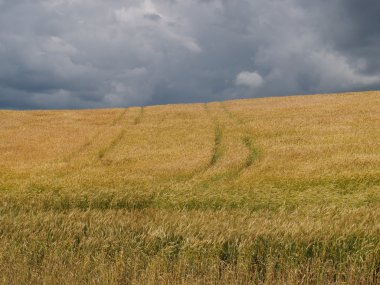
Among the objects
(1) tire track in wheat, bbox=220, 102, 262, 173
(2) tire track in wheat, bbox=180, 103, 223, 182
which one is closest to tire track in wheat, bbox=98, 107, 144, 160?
(2) tire track in wheat, bbox=180, 103, 223, 182

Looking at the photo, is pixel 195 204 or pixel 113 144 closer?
pixel 195 204

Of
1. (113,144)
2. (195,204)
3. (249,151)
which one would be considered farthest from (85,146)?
(195,204)

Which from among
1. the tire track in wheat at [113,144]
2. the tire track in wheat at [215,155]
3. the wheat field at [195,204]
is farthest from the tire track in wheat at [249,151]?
the tire track in wheat at [113,144]

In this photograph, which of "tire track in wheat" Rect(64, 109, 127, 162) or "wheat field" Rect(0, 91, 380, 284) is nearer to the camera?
"wheat field" Rect(0, 91, 380, 284)

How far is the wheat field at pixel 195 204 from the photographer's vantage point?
305 inches

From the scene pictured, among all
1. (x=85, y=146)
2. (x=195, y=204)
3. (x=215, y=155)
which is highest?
(x=85, y=146)

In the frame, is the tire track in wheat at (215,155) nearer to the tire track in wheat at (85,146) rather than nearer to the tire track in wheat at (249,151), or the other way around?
the tire track in wheat at (249,151)

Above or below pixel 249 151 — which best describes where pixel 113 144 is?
above

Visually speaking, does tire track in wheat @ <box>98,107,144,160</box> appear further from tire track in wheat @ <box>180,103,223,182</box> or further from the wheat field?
tire track in wheat @ <box>180,103,223,182</box>

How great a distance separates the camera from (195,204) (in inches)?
518

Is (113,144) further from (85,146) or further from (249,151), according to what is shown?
(249,151)

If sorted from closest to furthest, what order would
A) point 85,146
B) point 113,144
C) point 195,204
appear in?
point 195,204, point 85,146, point 113,144

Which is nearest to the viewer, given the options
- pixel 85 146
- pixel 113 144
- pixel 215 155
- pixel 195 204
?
pixel 195 204

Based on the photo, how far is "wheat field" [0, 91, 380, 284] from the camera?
7746 mm
